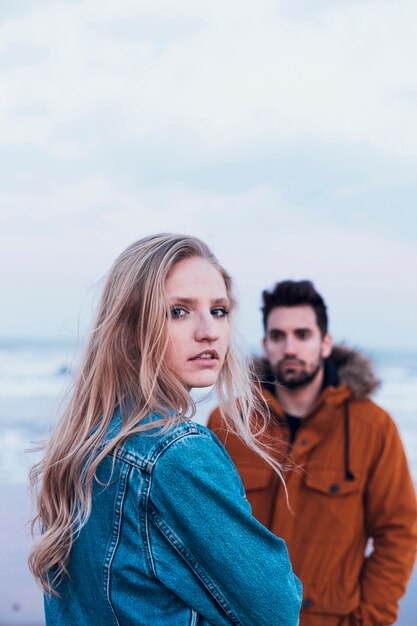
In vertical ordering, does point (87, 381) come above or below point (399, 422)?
above

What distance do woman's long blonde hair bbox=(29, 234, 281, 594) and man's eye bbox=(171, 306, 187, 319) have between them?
3cm

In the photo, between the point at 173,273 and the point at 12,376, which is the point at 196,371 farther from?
the point at 12,376

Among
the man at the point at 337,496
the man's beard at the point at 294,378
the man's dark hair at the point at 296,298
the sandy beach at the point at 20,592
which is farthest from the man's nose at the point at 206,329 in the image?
the sandy beach at the point at 20,592

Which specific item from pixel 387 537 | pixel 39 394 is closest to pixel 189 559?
pixel 387 537

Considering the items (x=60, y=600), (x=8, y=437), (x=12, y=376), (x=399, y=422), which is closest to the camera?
(x=60, y=600)

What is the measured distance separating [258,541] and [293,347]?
205 centimetres

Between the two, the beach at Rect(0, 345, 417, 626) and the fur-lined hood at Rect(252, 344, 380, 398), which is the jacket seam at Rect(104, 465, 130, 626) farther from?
the fur-lined hood at Rect(252, 344, 380, 398)

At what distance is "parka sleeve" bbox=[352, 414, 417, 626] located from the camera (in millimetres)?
3120

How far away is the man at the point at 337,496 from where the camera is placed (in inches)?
123

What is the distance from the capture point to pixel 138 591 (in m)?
1.42

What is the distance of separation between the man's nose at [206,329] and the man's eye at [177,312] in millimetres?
35

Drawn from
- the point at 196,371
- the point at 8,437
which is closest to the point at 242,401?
the point at 196,371

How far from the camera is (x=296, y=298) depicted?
11.7 feet

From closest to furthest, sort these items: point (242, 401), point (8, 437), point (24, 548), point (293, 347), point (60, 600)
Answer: point (60, 600), point (242, 401), point (293, 347), point (24, 548), point (8, 437)
